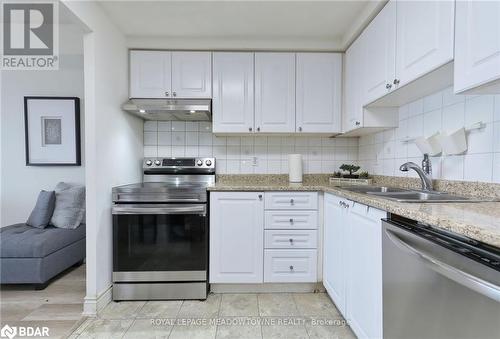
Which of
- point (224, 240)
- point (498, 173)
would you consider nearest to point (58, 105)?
point (224, 240)

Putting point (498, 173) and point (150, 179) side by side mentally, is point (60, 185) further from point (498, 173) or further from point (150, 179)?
point (498, 173)

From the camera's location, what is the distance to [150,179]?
2586mm

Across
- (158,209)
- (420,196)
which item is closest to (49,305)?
(158,209)

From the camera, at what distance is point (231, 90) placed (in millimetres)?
2365

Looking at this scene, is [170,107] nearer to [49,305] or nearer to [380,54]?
[380,54]

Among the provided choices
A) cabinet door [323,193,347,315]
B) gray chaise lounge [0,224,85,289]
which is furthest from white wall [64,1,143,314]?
cabinet door [323,193,347,315]

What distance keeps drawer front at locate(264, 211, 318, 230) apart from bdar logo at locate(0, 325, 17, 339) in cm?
181

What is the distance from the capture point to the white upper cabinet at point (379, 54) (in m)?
1.58

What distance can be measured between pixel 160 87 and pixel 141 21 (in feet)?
1.75

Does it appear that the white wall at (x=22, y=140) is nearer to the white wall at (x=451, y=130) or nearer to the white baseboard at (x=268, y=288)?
the white baseboard at (x=268, y=288)

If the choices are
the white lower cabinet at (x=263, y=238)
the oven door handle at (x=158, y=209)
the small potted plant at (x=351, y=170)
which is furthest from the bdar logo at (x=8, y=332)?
the small potted plant at (x=351, y=170)

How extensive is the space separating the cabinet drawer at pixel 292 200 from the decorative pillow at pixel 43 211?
211cm

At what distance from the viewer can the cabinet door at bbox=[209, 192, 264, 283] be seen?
6.89 ft

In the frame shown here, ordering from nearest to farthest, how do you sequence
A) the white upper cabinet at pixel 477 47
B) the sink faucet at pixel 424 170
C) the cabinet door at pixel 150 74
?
the white upper cabinet at pixel 477 47 < the sink faucet at pixel 424 170 < the cabinet door at pixel 150 74
